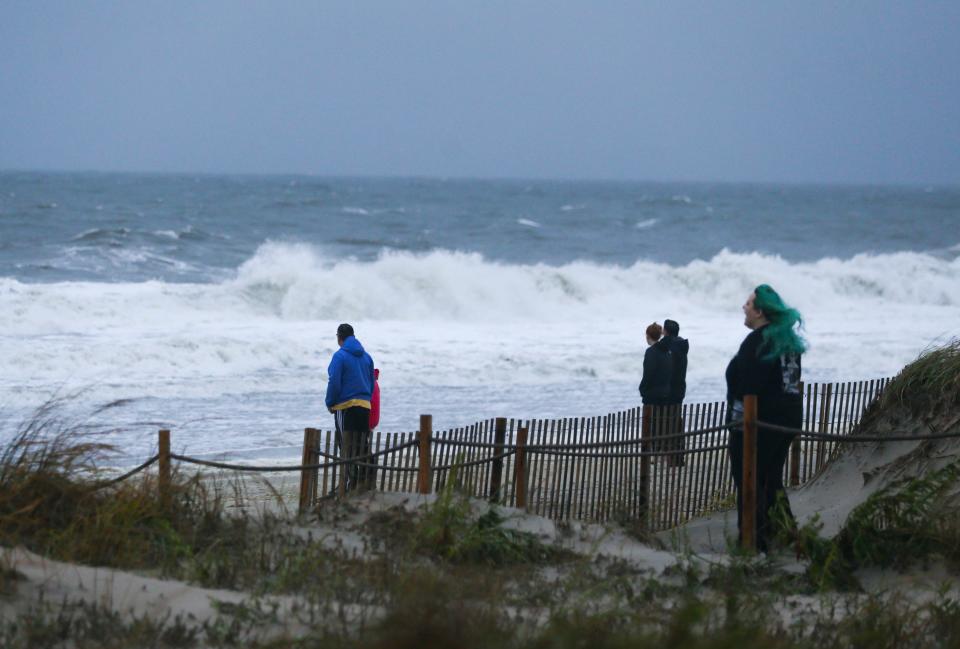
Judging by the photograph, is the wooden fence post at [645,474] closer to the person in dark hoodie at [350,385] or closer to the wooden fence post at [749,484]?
the wooden fence post at [749,484]

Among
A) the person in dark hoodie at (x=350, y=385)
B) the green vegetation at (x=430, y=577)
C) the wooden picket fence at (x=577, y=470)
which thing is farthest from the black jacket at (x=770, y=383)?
the person in dark hoodie at (x=350, y=385)

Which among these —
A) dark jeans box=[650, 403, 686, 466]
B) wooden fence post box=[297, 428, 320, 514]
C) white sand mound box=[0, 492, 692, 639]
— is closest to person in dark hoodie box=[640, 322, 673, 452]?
dark jeans box=[650, 403, 686, 466]

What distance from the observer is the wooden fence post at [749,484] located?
6.77m

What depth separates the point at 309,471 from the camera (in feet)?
27.3

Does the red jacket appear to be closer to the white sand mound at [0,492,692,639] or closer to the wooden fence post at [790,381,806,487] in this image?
the wooden fence post at [790,381,806,487]

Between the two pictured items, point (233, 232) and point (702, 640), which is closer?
point (702, 640)

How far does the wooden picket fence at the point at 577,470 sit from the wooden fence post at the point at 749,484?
1.47 feet

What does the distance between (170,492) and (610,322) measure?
24981 mm

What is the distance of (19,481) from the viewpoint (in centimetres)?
588

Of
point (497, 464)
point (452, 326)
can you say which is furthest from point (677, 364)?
point (452, 326)

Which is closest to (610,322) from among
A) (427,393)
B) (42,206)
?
(427,393)

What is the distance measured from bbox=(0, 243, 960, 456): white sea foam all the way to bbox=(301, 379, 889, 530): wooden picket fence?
295 inches

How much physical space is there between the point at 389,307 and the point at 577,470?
23.5 m

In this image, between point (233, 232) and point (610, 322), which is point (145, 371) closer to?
point (610, 322)
